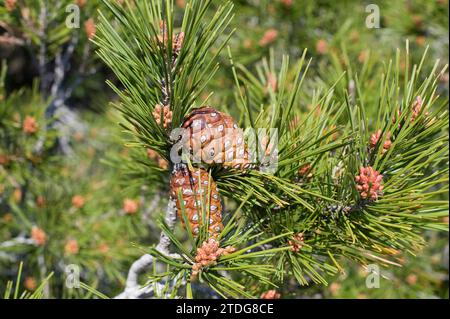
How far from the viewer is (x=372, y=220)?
0.58 metres

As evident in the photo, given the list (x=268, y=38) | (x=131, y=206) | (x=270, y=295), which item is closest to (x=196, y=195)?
(x=270, y=295)

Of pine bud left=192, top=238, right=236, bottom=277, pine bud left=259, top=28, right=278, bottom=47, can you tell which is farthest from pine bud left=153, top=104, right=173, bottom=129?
pine bud left=259, top=28, right=278, bottom=47

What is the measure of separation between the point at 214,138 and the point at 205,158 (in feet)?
0.08

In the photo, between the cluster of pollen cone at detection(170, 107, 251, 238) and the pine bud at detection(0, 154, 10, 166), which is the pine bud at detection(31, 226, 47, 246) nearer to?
the pine bud at detection(0, 154, 10, 166)

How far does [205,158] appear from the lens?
549mm

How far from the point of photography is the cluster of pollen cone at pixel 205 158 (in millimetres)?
542

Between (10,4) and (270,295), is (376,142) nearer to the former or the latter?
(270,295)

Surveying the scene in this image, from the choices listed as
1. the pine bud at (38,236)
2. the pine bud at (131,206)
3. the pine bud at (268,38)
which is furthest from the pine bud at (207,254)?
the pine bud at (268,38)

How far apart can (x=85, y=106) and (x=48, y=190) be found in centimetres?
99

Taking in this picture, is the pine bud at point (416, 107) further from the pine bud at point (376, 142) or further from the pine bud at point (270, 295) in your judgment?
the pine bud at point (270, 295)

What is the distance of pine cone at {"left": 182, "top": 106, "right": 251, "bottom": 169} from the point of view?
21.3 inches

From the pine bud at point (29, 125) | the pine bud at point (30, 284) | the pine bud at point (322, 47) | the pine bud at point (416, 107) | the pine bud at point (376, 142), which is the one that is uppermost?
the pine bud at point (322, 47)

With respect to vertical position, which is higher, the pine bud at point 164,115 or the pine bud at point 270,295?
the pine bud at point 164,115

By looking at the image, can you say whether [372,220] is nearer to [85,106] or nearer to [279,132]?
[279,132]
